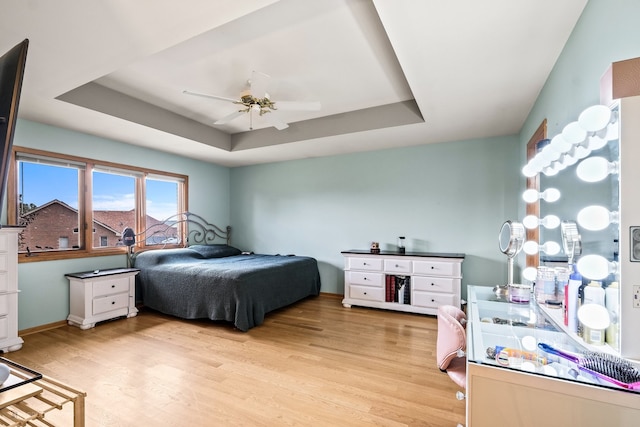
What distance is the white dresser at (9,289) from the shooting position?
2736mm

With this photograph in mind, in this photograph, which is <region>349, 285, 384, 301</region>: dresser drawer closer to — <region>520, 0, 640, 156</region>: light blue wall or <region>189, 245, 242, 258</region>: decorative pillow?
<region>189, 245, 242, 258</region>: decorative pillow


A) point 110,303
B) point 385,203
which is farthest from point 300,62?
point 110,303

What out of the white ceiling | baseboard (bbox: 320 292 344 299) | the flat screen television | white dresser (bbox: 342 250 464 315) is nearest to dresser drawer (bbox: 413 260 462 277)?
white dresser (bbox: 342 250 464 315)

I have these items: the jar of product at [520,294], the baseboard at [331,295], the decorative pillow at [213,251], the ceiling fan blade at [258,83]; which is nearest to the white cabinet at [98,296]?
the decorative pillow at [213,251]

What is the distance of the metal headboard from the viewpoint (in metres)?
4.53

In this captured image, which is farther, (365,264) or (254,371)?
(365,264)

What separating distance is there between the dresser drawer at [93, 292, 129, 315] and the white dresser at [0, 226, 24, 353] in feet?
2.18

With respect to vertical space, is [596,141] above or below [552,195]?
above

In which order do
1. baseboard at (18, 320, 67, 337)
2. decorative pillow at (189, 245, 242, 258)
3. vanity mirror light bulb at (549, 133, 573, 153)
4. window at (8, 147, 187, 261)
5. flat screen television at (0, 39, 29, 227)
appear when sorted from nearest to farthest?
flat screen television at (0, 39, 29, 227) < vanity mirror light bulb at (549, 133, 573, 153) < baseboard at (18, 320, 67, 337) < window at (8, 147, 187, 261) < decorative pillow at (189, 245, 242, 258)

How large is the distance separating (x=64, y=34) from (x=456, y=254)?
4299 millimetres

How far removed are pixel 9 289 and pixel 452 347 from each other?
3.80 meters

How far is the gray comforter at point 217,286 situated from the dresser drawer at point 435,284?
1.60m

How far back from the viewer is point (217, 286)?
11.2 feet

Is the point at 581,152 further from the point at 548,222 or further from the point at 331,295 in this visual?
the point at 331,295
